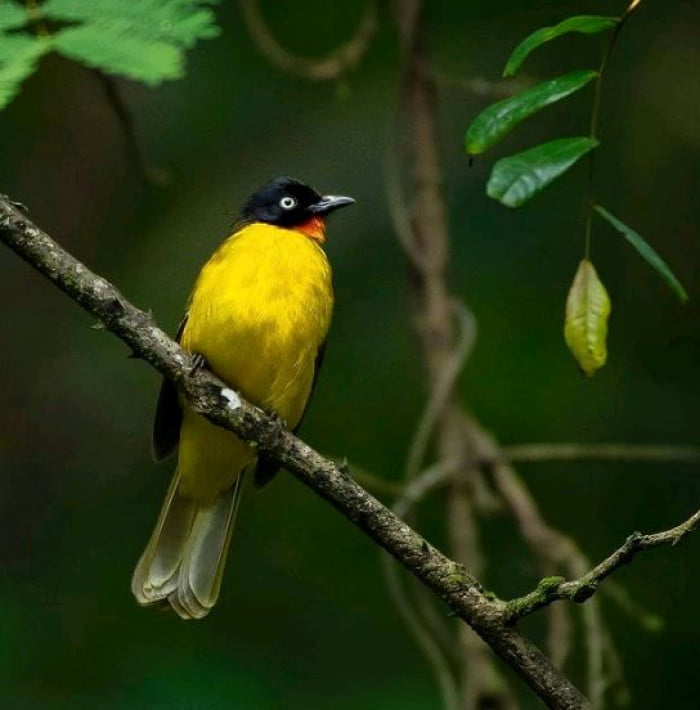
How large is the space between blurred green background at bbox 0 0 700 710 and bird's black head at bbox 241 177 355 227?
761 mm

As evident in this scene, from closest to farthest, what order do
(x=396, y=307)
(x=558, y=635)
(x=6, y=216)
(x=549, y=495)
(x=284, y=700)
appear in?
(x=6, y=216)
(x=558, y=635)
(x=284, y=700)
(x=549, y=495)
(x=396, y=307)

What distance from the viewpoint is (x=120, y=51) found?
2.55 metres

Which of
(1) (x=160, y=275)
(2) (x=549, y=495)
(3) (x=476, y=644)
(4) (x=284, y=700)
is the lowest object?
(4) (x=284, y=700)

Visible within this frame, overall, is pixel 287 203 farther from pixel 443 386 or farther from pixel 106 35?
pixel 106 35

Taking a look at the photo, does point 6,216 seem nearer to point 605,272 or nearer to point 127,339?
point 127,339

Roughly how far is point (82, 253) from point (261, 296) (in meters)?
2.93

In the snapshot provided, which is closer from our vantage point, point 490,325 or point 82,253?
point 490,325

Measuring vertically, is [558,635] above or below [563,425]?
below

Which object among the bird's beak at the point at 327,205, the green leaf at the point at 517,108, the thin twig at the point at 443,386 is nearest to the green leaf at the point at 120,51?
the green leaf at the point at 517,108

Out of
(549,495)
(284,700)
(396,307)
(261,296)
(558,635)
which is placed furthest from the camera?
(396,307)

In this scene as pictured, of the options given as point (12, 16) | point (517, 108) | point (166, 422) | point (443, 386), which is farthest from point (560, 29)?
point (443, 386)

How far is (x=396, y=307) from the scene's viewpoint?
22.9 ft

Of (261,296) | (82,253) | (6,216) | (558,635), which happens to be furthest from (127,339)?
(82,253)

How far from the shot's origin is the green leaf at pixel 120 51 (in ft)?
8.14
